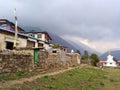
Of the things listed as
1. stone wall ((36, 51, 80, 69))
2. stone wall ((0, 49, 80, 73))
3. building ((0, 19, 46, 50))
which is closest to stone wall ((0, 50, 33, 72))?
stone wall ((0, 49, 80, 73))

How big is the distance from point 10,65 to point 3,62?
3.36ft

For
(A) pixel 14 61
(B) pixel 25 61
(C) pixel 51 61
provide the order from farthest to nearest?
(C) pixel 51 61
(B) pixel 25 61
(A) pixel 14 61

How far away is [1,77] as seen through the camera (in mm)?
20359

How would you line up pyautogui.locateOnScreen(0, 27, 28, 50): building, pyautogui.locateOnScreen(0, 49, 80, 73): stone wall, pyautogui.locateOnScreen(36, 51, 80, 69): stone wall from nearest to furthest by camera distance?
pyautogui.locateOnScreen(0, 49, 80, 73): stone wall, pyautogui.locateOnScreen(36, 51, 80, 69): stone wall, pyautogui.locateOnScreen(0, 27, 28, 50): building

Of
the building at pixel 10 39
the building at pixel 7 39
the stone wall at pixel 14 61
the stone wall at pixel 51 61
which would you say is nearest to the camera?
the stone wall at pixel 14 61

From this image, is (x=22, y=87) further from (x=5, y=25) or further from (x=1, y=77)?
(x=5, y=25)

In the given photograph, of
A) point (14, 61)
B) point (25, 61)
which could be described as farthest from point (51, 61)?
point (14, 61)

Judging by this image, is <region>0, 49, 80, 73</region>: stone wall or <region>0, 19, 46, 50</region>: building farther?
<region>0, 19, 46, 50</region>: building

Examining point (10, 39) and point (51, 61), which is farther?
point (10, 39)

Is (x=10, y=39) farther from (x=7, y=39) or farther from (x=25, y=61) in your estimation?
(x=25, y=61)

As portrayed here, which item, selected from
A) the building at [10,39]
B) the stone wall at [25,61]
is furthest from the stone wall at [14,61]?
the building at [10,39]

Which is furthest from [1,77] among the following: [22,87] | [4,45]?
[4,45]

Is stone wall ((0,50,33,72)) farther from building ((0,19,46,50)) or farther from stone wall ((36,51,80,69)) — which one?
building ((0,19,46,50))

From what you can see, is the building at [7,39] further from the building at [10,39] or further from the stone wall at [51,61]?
the stone wall at [51,61]
